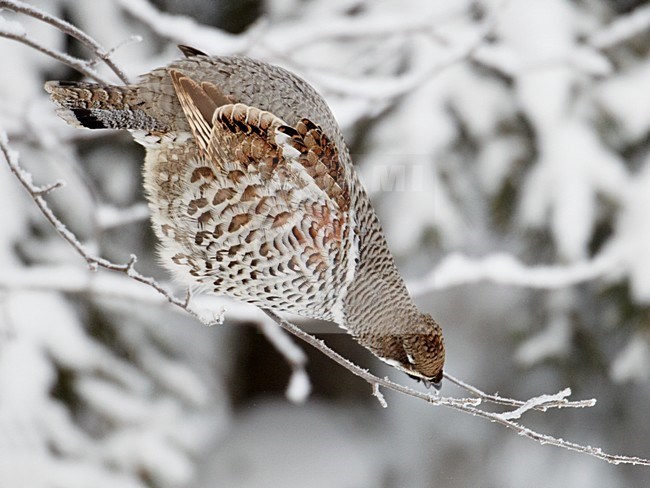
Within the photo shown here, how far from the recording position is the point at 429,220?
3418 millimetres

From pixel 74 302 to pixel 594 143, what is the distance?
2479 millimetres

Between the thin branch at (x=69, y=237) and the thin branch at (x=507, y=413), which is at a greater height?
the thin branch at (x=69, y=237)

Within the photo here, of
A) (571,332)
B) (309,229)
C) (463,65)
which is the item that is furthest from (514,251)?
(309,229)

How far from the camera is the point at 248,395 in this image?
547cm

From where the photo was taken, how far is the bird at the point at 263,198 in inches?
60.3

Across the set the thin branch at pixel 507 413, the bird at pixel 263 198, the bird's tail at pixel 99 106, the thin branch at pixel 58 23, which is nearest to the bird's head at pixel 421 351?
the bird at pixel 263 198

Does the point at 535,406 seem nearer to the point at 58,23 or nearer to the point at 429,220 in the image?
the point at 58,23

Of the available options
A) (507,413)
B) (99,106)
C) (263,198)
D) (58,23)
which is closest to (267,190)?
(263,198)

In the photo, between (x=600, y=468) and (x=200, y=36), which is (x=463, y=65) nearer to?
(x=200, y=36)

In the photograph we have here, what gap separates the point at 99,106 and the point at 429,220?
2.15m

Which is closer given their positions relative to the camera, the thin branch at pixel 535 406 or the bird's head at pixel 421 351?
the thin branch at pixel 535 406

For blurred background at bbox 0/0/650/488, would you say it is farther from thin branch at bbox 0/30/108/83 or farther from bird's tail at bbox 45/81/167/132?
bird's tail at bbox 45/81/167/132

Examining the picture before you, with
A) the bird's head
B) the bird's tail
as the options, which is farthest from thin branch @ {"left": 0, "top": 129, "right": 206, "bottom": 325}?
the bird's head

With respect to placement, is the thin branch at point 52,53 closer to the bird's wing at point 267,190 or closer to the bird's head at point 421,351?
the bird's wing at point 267,190
